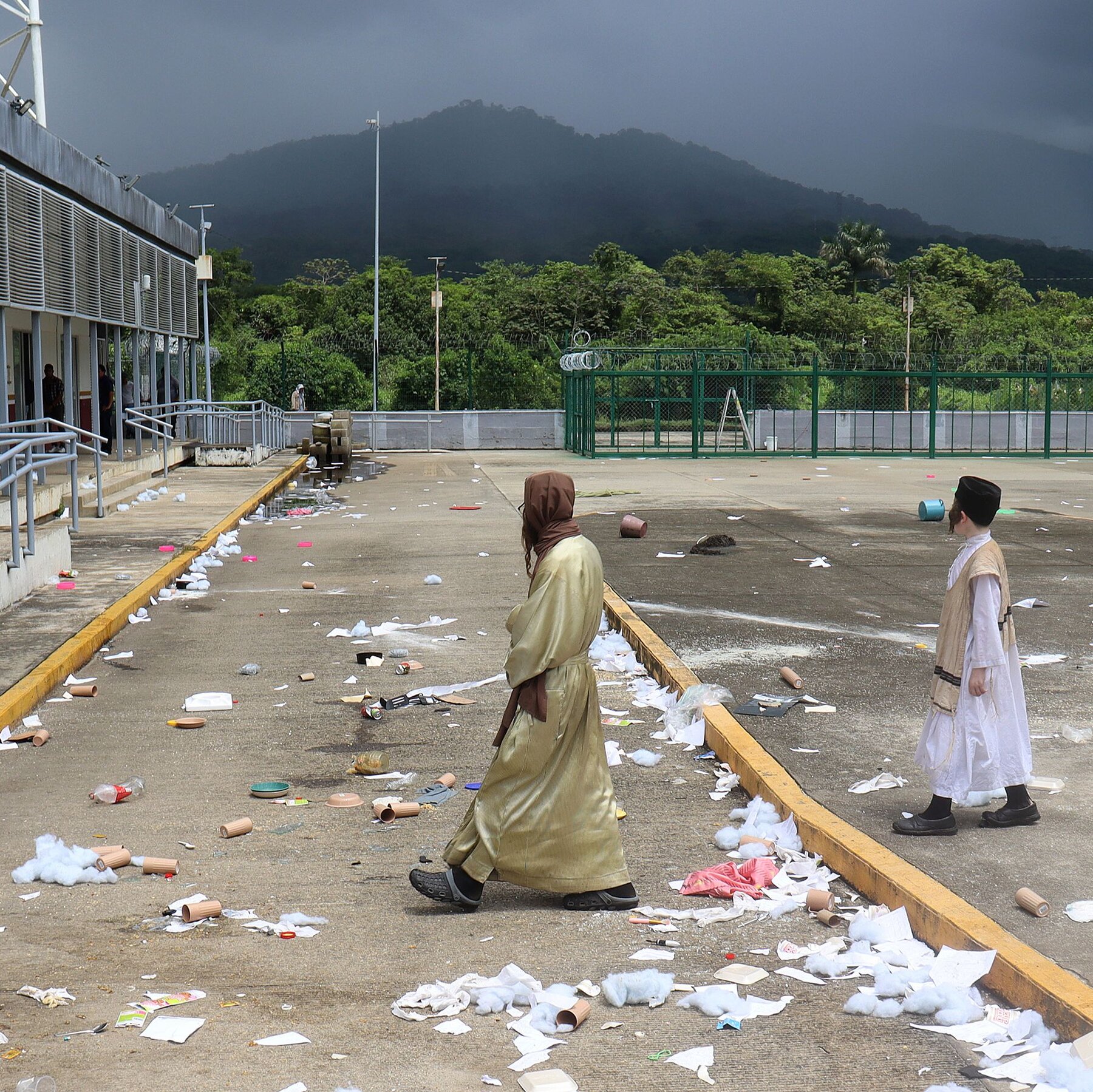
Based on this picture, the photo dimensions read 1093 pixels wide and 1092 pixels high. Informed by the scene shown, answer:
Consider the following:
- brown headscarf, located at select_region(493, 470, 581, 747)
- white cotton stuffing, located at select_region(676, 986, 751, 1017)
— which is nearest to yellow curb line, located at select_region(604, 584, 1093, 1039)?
white cotton stuffing, located at select_region(676, 986, 751, 1017)

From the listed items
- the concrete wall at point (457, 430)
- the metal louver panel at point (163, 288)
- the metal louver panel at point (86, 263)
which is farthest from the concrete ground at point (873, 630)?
the concrete wall at point (457, 430)

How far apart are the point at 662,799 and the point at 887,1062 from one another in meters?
2.50

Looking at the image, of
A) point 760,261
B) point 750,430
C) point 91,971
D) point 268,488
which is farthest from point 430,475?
point 760,261

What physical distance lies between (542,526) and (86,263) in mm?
18589

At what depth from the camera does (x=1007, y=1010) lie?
3.84 m

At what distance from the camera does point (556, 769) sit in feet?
15.4

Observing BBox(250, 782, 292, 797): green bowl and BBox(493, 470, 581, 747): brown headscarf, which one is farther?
BBox(250, 782, 292, 797): green bowl

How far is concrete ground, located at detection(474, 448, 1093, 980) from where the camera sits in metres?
5.13

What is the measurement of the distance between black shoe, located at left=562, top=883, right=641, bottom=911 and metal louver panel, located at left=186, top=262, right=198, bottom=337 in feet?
95.8

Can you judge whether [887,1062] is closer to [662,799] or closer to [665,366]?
[662,799]

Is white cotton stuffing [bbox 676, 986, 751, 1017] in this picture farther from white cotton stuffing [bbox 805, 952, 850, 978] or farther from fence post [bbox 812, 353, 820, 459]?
fence post [bbox 812, 353, 820, 459]

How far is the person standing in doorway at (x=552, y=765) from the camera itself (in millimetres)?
4621

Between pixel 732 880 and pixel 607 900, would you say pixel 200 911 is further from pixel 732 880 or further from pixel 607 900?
pixel 732 880

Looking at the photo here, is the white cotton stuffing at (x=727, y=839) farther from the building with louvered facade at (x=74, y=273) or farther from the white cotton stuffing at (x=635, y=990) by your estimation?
the building with louvered facade at (x=74, y=273)
